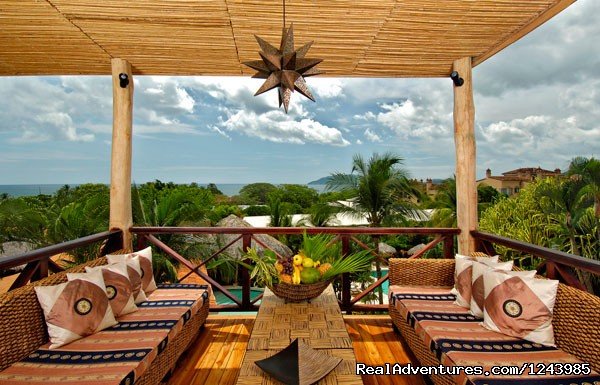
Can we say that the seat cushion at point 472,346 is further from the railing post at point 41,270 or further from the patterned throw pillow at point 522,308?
the railing post at point 41,270

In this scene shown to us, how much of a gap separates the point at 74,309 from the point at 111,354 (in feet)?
1.33

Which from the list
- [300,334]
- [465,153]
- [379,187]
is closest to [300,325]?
[300,334]

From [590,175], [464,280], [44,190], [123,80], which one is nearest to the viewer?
[464,280]

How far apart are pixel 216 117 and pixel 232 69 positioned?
5013cm

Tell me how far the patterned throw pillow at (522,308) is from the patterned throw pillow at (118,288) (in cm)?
224

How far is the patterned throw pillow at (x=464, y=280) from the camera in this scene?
238 centimetres

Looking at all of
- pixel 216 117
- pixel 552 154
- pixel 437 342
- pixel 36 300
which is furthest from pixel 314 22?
pixel 216 117

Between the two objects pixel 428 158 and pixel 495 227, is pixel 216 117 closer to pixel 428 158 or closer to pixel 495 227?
pixel 428 158

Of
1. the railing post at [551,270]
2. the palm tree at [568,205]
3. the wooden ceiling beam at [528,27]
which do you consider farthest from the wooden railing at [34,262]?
the palm tree at [568,205]

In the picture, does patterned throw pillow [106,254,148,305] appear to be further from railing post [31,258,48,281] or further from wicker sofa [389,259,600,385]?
wicker sofa [389,259,600,385]

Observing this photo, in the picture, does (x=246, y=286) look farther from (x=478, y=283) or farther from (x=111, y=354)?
(x=478, y=283)

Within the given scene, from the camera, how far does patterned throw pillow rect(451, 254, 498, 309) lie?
2385mm

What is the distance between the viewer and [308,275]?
7.07 ft

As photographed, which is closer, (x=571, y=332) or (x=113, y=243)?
(x=571, y=332)
